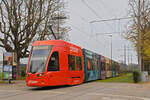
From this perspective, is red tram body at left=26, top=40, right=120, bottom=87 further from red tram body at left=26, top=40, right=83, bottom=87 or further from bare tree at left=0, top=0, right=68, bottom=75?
bare tree at left=0, top=0, right=68, bottom=75

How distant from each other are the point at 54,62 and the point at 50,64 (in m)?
0.42

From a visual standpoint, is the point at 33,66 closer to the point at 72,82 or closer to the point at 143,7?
the point at 72,82

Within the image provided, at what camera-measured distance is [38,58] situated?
14891 millimetres

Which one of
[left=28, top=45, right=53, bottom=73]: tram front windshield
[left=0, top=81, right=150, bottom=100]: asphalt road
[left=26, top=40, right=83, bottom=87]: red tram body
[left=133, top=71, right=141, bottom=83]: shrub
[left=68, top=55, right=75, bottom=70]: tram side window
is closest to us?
[left=0, top=81, right=150, bottom=100]: asphalt road

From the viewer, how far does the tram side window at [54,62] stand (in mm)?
14755

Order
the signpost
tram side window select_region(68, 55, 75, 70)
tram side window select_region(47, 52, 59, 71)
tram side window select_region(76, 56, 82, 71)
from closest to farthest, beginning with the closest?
1. tram side window select_region(47, 52, 59, 71)
2. tram side window select_region(68, 55, 75, 70)
3. tram side window select_region(76, 56, 82, 71)
4. the signpost

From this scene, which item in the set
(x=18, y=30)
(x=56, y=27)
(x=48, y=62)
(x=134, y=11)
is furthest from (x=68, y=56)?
(x=134, y=11)

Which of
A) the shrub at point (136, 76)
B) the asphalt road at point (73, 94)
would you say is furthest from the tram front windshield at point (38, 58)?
the shrub at point (136, 76)

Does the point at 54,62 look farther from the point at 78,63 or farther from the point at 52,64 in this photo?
the point at 78,63

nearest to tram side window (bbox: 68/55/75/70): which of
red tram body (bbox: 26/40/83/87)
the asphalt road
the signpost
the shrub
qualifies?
red tram body (bbox: 26/40/83/87)

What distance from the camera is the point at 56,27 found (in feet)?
102

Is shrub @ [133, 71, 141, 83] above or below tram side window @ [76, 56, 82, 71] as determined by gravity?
below

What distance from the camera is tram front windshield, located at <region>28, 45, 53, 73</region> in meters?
14.6

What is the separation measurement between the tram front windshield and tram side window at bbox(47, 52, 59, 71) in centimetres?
38
